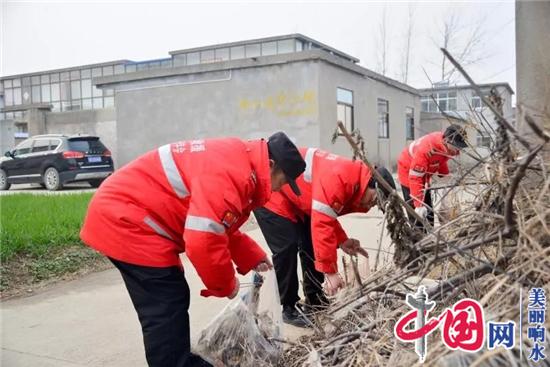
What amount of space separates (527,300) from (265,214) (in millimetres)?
2434

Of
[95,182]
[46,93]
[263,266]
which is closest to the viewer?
[263,266]

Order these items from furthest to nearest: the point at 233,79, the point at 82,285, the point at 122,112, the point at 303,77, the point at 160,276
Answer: the point at 122,112
the point at 233,79
the point at 303,77
the point at 82,285
the point at 160,276

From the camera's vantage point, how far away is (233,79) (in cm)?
1405

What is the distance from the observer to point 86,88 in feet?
105

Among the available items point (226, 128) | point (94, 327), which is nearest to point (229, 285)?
point (94, 327)

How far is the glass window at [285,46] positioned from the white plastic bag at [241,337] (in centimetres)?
2164

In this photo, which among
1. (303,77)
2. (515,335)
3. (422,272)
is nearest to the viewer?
(515,335)

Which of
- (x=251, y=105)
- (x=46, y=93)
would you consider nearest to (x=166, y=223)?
(x=251, y=105)

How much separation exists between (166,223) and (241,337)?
0.81 m

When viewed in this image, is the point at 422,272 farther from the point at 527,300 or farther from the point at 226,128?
the point at 226,128

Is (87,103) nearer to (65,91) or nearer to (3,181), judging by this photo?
(65,91)

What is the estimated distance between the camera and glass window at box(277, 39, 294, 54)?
23511 millimetres

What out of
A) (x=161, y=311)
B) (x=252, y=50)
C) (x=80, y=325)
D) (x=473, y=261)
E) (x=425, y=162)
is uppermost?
(x=252, y=50)

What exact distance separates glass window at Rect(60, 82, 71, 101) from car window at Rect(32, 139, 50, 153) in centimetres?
1962
